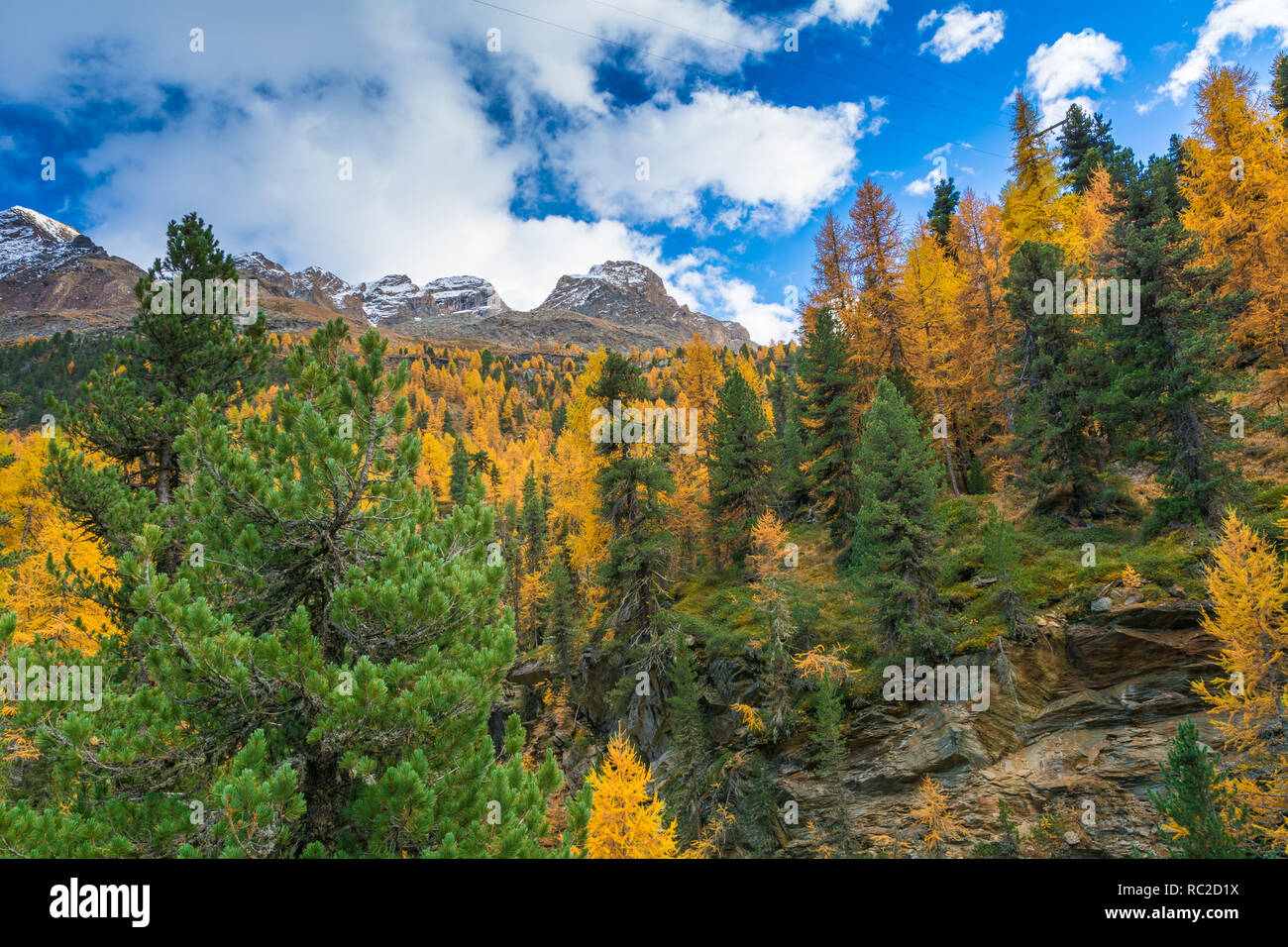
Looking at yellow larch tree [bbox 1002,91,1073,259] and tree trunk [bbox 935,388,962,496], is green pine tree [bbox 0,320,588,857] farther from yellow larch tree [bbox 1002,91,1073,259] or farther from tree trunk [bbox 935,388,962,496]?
yellow larch tree [bbox 1002,91,1073,259]

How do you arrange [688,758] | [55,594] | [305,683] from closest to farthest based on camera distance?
1. [305,683]
2. [55,594]
3. [688,758]

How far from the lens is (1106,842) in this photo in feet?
39.3

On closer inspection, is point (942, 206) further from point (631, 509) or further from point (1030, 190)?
point (631, 509)

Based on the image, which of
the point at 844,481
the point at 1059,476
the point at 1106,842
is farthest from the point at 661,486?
the point at 1106,842

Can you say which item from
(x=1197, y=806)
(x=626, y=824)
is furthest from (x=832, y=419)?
(x=626, y=824)

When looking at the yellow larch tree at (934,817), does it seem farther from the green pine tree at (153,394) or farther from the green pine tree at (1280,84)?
the green pine tree at (1280,84)

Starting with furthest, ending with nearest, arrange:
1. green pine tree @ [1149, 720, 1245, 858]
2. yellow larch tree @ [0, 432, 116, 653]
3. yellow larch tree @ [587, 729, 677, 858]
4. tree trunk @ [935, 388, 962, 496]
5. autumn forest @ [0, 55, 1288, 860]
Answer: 1. tree trunk @ [935, 388, 962, 496]
2. yellow larch tree @ [0, 432, 116, 653]
3. yellow larch tree @ [587, 729, 677, 858]
4. green pine tree @ [1149, 720, 1245, 858]
5. autumn forest @ [0, 55, 1288, 860]

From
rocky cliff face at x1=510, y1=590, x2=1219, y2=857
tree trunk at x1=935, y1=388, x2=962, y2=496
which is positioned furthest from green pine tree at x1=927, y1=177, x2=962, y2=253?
rocky cliff face at x1=510, y1=590, x2=1219, y2=857

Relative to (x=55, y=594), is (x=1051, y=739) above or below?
below

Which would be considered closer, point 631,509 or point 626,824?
point 626,824

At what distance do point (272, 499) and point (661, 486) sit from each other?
55.3 ft

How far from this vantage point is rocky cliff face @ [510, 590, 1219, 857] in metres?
12.5

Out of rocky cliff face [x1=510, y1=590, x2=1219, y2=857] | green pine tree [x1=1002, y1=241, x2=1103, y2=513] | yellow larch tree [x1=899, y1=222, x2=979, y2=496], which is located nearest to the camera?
rocky cliff face [x1=510, y1=590, x2=1219, y2=857]

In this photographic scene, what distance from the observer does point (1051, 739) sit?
1393cm
